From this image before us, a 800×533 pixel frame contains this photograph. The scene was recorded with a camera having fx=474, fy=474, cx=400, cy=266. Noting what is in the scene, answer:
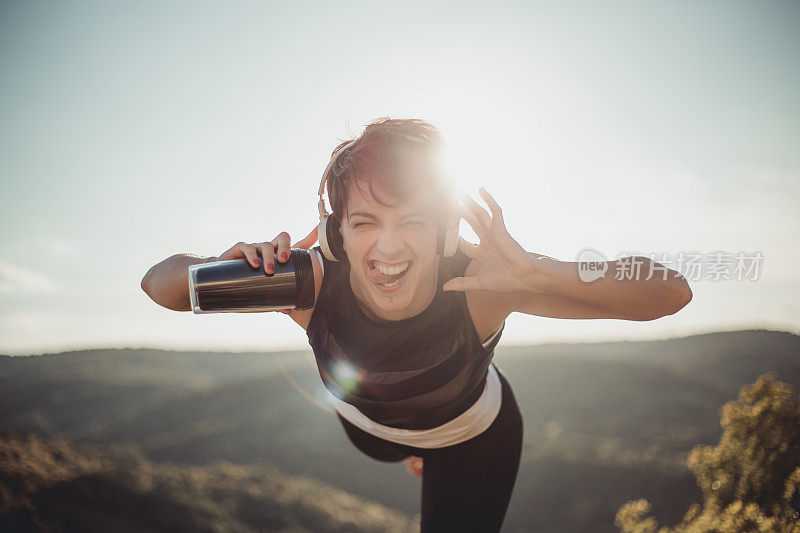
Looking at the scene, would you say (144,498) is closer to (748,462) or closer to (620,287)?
(748,462)

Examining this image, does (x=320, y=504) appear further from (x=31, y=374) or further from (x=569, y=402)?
(x=569, y=402)

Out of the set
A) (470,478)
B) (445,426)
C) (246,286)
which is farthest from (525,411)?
(246,286)

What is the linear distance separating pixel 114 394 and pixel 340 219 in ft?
155

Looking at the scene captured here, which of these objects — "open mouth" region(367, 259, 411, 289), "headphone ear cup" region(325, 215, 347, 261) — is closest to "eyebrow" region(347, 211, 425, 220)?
"headphone ear cup" region(325, 215, 347, 261)

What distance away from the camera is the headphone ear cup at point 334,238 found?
2816 mm

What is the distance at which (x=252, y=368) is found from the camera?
2151 inches

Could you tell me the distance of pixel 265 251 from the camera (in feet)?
8.66

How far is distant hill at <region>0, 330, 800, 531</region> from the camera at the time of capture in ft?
125

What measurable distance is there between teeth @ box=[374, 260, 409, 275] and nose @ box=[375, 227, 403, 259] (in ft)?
0.24

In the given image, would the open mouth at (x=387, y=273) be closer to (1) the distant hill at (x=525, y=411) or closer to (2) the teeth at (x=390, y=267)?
(2) the teeth at (x=390, y=267)

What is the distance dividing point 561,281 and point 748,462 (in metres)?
8.55

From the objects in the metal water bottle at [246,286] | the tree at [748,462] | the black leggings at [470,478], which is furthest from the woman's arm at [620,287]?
the tree at [748,462]

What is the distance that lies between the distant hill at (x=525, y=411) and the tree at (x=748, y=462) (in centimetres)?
2813

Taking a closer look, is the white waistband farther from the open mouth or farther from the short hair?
the short hair
